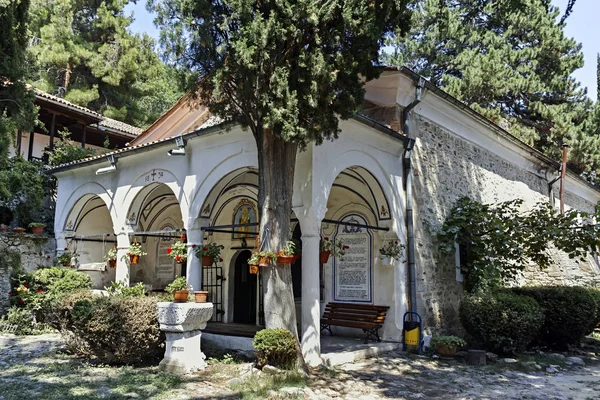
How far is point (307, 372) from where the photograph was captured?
20.4ft

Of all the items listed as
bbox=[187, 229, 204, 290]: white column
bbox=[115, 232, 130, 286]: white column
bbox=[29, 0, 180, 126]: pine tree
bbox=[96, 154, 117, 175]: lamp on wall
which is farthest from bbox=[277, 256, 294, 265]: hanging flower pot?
bbox=[29, 0, 180, 126]: pine tree

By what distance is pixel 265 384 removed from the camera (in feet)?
18.5

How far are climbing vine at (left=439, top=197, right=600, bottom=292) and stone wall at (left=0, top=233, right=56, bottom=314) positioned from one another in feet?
28.5

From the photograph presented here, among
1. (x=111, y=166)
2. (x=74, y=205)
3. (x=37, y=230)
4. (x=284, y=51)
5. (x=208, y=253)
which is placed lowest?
(x=208, y=253)

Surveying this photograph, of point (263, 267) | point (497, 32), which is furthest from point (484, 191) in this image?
point (497, 32)

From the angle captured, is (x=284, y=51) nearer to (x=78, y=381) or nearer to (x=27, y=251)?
(x=78, y=381)

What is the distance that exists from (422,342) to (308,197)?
3351 mm

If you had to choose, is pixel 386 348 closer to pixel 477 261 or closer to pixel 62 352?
pixel 477 261

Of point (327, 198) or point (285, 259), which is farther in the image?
point (327, 198)

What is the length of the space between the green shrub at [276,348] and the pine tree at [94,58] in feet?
53.3

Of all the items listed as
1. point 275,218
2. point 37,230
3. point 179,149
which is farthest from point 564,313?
point 37,230

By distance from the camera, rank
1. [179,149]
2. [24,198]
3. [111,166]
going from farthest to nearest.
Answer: [24,198] → [111,166] → [179,149]

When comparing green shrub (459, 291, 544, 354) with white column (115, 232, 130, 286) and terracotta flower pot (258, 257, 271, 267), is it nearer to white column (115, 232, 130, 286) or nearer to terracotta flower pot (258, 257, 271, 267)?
terracotta flower pot (258, 257, 271, 267)

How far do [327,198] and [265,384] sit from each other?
2.69m
